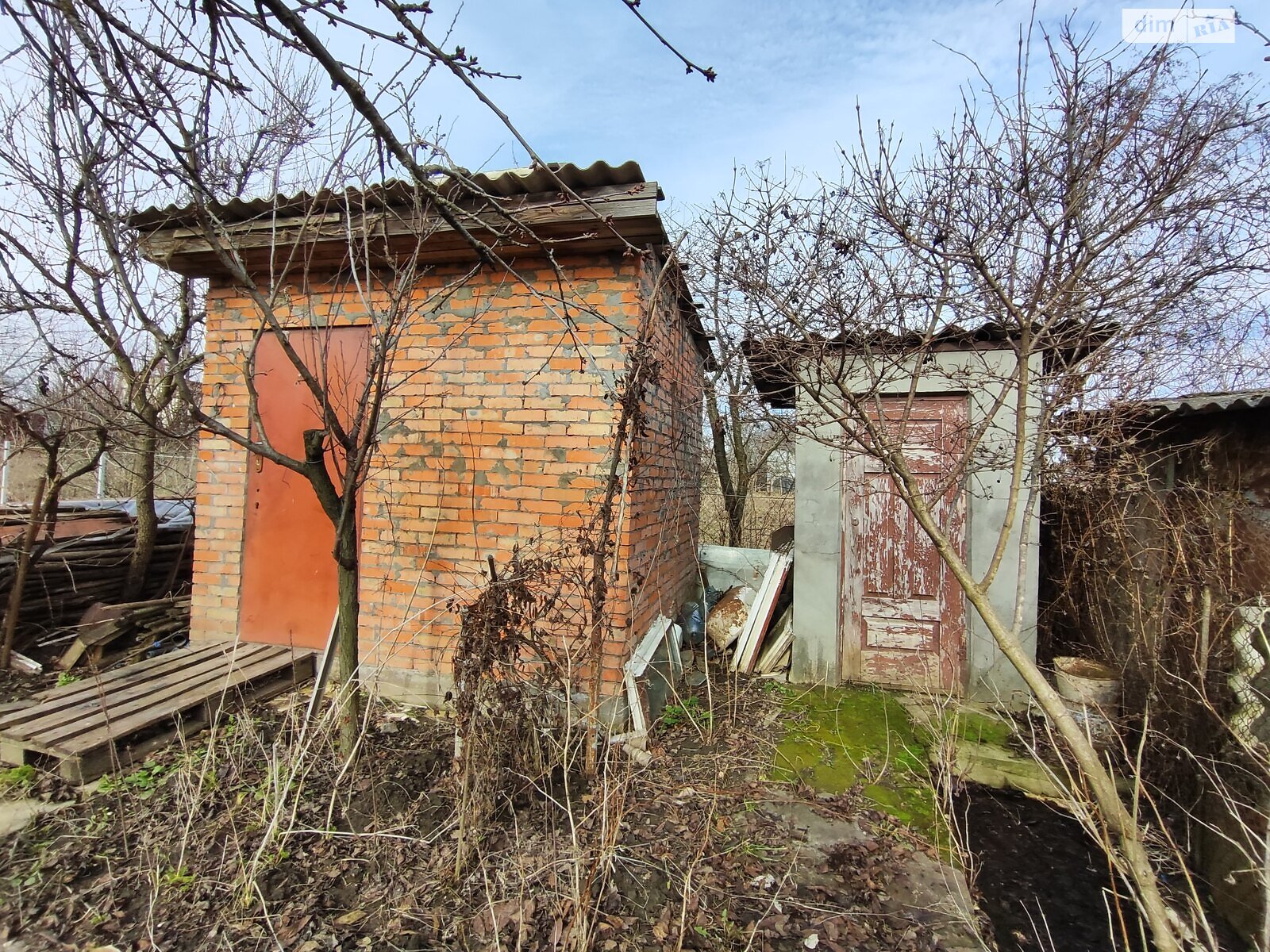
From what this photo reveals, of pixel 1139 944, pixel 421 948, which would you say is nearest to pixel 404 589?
pixel 421 948

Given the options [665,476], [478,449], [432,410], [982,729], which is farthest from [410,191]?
[982,729]

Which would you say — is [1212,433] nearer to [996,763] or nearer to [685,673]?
[996,763]

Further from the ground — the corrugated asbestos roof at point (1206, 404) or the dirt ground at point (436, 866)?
the corrugated asbestos roof at point (1206, 404)

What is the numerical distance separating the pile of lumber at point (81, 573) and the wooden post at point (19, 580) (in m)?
0.14

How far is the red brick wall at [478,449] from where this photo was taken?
384 cm

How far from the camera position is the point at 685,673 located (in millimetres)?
4965

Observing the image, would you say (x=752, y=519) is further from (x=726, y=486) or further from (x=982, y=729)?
(x=982, y=729)

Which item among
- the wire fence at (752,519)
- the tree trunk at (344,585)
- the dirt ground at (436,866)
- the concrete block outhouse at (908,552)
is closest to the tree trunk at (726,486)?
the wire fence at (752,519)

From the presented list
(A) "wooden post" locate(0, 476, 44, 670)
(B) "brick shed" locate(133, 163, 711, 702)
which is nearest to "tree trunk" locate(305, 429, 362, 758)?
(B) "brick shed" locate(133, 163, 711, 702)

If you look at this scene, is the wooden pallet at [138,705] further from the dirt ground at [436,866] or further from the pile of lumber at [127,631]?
the pile of lumber at [127,631]

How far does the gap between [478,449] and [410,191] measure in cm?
169

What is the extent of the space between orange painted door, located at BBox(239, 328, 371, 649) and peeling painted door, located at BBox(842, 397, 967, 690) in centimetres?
430

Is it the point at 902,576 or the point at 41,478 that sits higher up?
the point at 41,478

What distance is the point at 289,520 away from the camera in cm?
446
